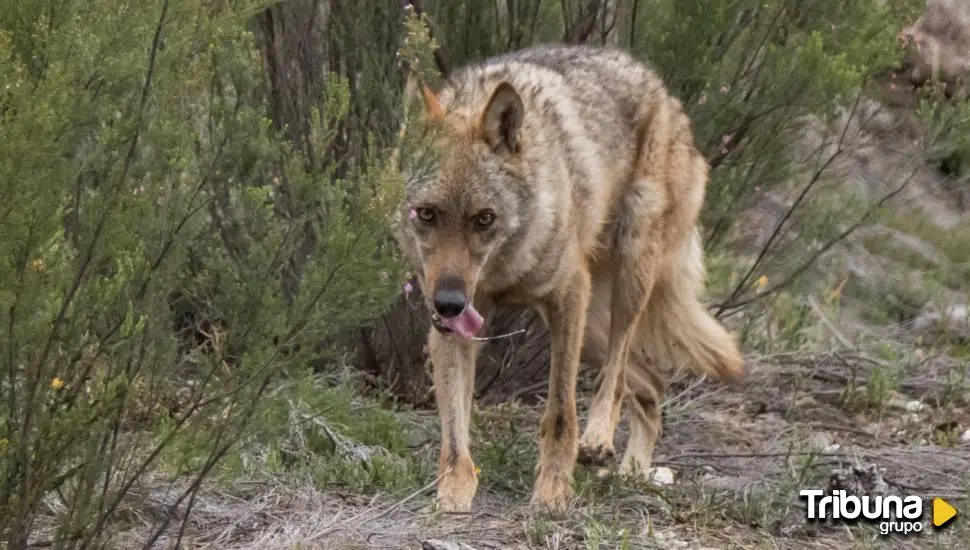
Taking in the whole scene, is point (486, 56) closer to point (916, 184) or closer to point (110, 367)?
point (110, 367)

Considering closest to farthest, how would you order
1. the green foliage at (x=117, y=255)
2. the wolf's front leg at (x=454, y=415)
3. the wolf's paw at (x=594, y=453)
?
the green foliage at (x=117, y=255) < the wolf's front leg at (x=454, y=415) < the wolf's paw at (x=594, y=453)

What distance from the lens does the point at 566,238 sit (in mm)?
5605

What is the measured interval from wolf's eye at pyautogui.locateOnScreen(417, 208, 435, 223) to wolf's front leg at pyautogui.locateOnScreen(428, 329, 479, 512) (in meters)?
0.59

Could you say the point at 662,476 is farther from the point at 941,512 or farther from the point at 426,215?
the point at 426,215

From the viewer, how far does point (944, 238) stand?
11273mm

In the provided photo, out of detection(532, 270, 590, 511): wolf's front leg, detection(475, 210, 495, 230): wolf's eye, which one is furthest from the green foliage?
detection(532, 270, 590, 511): wolf's front leg

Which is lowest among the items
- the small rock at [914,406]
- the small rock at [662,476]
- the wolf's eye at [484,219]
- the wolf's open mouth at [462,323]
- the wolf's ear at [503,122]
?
the small rock at [914,406]

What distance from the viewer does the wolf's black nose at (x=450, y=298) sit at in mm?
4910

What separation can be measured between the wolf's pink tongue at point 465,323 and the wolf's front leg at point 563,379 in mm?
587

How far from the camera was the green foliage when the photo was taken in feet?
11.6

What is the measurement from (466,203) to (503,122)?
15.7 inches

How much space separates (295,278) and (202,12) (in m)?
2.87

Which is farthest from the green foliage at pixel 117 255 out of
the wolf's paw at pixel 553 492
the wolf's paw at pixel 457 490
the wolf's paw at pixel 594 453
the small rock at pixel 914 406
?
the small rock at pixel 914 406

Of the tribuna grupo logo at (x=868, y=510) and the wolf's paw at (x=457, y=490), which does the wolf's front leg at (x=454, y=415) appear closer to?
the wolf's paw at (x=457, y=490)
